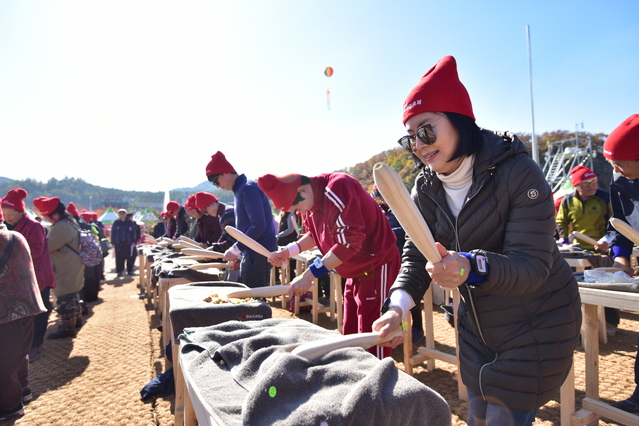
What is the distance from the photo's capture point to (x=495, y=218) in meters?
1.41

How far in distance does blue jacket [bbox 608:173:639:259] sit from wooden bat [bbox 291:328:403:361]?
2173mm

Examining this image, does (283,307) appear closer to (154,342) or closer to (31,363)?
(154,342)

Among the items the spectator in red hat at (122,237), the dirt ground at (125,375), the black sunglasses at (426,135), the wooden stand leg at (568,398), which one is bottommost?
the dirt ground at (125,375)

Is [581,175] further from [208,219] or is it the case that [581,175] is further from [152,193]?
[152,193]

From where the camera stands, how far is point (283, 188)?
286 cm

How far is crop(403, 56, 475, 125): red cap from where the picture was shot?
146 cm

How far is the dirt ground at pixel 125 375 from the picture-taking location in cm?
322

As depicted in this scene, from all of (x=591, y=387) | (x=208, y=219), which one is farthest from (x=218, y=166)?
(x=591, y=387)

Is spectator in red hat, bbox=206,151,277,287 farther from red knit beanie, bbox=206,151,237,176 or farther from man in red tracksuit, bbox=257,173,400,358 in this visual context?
man in red tracksuit, bbox=257,173,400,358

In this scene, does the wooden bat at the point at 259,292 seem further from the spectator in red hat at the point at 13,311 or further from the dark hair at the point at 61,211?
the dark hair at the point at 61,211

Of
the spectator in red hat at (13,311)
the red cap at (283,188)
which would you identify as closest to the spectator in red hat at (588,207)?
the red cap at (283,188)

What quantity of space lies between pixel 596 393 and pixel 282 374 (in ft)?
8.73

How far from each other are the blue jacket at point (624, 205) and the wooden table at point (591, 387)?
1.85 feet

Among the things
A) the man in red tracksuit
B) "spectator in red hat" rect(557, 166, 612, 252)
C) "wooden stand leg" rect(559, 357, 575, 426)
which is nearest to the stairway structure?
"spectator in red hat" rect(557, 166, 612, 252)
